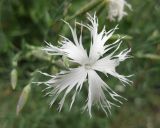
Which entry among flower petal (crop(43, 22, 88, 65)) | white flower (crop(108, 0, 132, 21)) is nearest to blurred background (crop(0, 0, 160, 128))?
white flower (crop(108, 0, 132, 21))

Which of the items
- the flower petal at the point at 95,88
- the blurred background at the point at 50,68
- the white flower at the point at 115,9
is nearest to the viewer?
the flower petal at the point at 95,88

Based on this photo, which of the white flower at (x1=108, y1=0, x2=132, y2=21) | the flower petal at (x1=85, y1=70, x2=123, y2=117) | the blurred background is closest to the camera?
the flower petal at (x1=85, y1=70, x2=123, y2=117)

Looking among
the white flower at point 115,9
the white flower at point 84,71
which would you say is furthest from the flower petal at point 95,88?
the white flower at point 115,9

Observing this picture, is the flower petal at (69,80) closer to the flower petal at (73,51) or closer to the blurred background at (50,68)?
the flower petal at (73,51)

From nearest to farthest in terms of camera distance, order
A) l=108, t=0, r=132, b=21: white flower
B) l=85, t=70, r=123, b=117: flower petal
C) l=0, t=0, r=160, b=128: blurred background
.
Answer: l=85, t=70, r=123, b=117: flower petal < l=108, t=0, r=132, b=21: white flower < l=0, t=0, r=160, b=128: blurred background

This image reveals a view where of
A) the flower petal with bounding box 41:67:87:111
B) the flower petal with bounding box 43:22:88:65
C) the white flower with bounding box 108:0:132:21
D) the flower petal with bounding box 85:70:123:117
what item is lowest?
the flower petal with bounding box 85:70:123:117

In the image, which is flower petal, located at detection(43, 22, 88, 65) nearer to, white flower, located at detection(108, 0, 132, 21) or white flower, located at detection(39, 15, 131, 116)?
white flower, located at detection(39, 15, 131, 116)

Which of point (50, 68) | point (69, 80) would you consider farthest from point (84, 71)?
point (50, 68)

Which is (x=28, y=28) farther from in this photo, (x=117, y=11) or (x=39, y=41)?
(x=117, y=11)

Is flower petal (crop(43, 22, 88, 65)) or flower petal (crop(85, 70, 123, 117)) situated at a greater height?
flower petal (crop(43, 22, 88, 65))
